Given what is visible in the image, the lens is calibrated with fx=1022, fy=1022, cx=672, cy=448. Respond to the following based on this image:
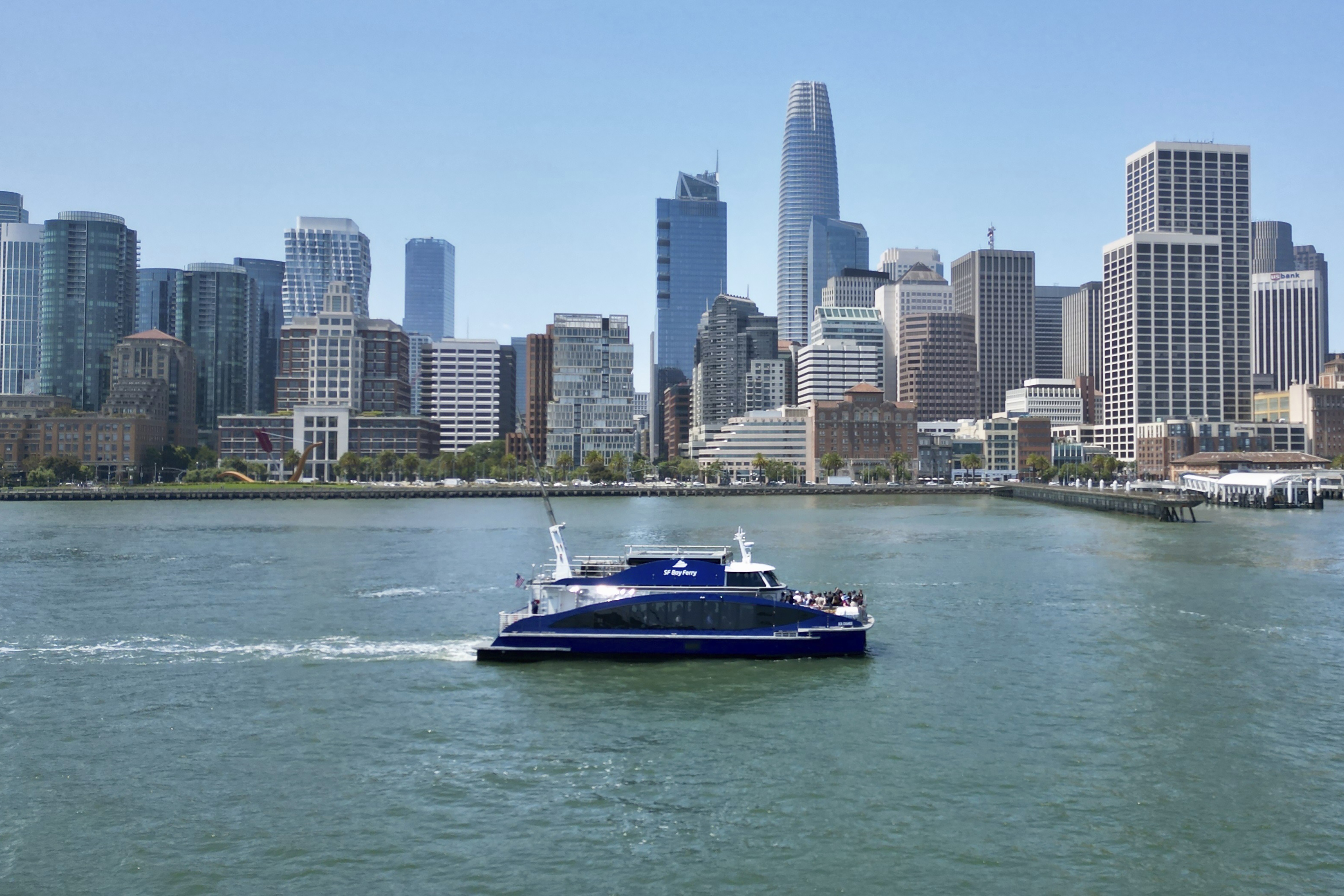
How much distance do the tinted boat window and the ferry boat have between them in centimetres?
3

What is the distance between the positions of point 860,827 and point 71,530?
11876 centimetres

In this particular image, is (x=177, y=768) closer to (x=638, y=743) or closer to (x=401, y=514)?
(x=638, y=743)

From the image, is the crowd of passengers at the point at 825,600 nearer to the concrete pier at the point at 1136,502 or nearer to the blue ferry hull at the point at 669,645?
the blue ferry hull at the point at 669,645

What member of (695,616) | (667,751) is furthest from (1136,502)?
(667,751)

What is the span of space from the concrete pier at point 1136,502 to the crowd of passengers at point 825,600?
350 feet

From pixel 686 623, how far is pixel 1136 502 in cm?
13306

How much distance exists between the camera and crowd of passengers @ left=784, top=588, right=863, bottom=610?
159 ft

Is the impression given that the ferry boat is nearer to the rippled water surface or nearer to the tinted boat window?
the tinted boat window

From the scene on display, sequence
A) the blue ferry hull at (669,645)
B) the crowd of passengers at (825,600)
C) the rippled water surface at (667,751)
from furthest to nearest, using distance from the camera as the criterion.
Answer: the crowd of passengers at (825,600)
the blue ferry hull at (669,645)
the rippled water surface at (667,751)

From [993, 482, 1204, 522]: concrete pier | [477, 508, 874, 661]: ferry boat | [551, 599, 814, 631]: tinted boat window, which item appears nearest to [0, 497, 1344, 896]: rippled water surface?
[477, 508, 874, 661]: ferry boat

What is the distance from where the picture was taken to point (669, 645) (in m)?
45.8

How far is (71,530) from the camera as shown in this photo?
119375mm

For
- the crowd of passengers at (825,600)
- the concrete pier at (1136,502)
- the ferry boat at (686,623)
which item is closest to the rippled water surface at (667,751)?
the ferry boat at (686,623)

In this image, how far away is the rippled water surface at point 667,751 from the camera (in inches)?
988
